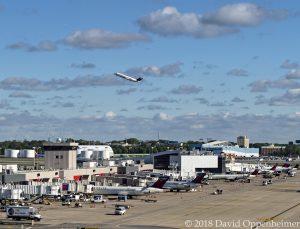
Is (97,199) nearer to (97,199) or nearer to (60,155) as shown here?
(97,199)

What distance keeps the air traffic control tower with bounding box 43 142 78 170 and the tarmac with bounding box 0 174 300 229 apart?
48.0 meters

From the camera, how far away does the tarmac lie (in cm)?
9306

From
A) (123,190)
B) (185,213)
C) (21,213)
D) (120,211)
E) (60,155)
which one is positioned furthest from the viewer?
(60,155)

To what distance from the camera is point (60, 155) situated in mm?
191125

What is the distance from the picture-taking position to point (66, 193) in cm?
13900

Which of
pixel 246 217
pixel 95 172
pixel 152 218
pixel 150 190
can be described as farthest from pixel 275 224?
pixel 95 172

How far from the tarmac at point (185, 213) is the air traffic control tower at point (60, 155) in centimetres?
4803

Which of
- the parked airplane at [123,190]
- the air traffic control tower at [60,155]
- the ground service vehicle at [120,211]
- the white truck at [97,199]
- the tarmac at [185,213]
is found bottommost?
the tarmac at [185,213]

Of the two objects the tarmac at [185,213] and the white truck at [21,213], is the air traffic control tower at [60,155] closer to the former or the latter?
the tarmac at [185,213]

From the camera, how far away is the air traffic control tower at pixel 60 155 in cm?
19050

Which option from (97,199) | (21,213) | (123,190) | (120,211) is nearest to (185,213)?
(120,211)

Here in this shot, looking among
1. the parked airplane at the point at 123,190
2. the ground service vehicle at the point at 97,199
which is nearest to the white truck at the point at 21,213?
the ground service vehicle at the point at 97,199

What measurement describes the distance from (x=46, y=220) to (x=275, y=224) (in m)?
33.4

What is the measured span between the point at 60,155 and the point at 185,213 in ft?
285
